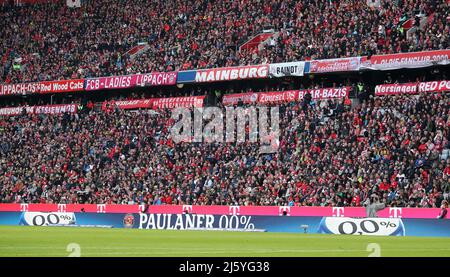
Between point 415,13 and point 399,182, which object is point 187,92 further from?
point 399,182

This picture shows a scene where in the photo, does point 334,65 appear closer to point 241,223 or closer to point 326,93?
point 326,93

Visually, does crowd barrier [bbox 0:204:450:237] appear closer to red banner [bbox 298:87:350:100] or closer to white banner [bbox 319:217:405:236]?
white banner [bbox 319:217:405:236]

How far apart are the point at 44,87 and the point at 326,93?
70.7ft

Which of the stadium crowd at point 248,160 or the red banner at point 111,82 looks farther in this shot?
the red banner at point 111,82

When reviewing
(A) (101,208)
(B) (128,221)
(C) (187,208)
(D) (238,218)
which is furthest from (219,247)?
(A) (101,208)

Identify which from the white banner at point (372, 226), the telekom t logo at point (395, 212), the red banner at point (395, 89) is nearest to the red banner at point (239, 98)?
the red banner at point (395, 89)

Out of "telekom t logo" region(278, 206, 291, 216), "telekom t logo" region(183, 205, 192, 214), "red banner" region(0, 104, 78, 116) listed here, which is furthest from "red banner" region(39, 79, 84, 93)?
"telekom t logo" region(278, 206, 291, 216)

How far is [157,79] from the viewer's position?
178ft

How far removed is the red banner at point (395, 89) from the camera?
44.5 meters

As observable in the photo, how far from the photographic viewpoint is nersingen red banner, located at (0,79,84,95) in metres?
58.8

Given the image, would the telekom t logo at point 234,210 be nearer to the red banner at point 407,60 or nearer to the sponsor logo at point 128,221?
the sponsor logo at point 128,221

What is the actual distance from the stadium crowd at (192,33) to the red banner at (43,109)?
6.38 feet

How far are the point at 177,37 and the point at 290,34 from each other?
9.14 metres

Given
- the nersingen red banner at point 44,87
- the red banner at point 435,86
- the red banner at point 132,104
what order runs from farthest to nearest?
the nersingen red banner at point 44,87, the red banner at point 132,104, the red banner at point 435,86
